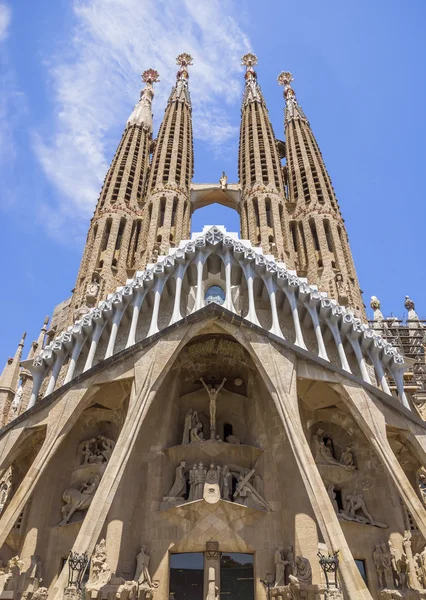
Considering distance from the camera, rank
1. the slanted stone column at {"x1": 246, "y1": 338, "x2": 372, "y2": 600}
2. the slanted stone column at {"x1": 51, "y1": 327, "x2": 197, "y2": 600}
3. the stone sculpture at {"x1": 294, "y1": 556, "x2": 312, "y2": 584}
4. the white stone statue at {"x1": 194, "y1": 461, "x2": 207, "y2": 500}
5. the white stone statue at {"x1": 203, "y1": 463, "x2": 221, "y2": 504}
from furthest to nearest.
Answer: the white stone statue at {"x1": 194, "y1": 461, "x2": 207, "y2": 500} → the white stone statue at {"x1": 203, "y1": 463, "x2": 221, "y2": 504} → the stone sculpture at {"x1": 294, "y1": 556, "x2": 312, "y2": 584} → the slanted stone column at {"x1": 51, "y1": 327, "x2": 197, "y2": 600} → the slanted stone column at {"x1": 246, "y1": 338, "x2": 372, "y2": 600}

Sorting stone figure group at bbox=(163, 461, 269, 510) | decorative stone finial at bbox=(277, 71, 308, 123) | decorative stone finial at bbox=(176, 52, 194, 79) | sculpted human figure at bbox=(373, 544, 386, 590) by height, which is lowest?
sculpted human figure at bbox=(373, 544, 386, 590)

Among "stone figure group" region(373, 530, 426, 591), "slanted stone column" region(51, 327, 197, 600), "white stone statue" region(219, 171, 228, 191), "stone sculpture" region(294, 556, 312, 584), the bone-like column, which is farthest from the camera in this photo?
"white stone statue" region(219, 171, 228, 191)

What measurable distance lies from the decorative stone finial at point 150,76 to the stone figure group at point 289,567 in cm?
3196

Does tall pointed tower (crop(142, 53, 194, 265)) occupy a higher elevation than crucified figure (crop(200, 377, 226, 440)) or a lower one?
higher

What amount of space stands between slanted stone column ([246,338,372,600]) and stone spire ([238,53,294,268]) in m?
8.18

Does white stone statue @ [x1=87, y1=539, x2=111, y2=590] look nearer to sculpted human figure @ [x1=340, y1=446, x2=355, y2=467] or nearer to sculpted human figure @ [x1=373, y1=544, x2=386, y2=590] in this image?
sculpted human figure @ [x1=373, y1=544, x2=386, y2=590]

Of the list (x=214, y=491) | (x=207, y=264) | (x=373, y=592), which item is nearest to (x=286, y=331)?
(x=207, y=264)

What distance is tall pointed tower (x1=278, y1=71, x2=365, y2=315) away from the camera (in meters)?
20.9

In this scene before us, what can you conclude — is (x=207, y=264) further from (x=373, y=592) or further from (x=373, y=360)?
(x=373, y=592)

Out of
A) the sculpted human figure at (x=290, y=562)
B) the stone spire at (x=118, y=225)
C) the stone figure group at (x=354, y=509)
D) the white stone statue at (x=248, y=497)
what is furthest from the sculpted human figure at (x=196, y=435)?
the stone spire at (x=118, y=225)

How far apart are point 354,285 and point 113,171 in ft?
45.9

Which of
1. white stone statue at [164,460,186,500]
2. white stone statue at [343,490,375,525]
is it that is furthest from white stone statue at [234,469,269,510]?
white stone statue at [343,490,375,525]

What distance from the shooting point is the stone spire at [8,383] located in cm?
2109

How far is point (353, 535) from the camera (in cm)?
1377
